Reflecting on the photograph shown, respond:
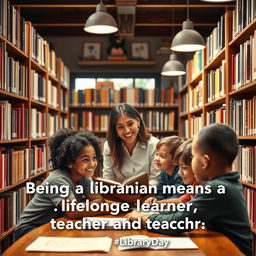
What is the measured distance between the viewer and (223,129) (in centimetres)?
142

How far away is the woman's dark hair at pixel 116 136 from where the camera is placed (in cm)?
272

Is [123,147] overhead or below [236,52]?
below

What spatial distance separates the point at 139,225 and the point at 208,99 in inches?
113

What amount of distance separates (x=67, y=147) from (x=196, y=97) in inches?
127

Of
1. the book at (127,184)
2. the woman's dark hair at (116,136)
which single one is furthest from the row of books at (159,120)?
the book at (127,184)

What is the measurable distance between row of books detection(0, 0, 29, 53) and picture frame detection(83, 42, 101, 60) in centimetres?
310

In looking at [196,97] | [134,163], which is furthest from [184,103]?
[134,163]

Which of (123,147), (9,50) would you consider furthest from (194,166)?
(9,50)

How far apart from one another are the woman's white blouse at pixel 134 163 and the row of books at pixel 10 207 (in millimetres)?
879

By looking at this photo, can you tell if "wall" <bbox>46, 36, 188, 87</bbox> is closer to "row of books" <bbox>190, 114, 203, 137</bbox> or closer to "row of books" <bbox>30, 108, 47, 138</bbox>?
"row of books" <bbox>190, 114, 203, 137</bbox>

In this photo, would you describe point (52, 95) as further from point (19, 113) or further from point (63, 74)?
point (19, 113)

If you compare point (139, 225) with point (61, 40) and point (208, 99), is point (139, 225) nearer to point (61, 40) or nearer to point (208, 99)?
point (208, 99)

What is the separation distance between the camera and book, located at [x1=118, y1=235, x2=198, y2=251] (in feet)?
4.26

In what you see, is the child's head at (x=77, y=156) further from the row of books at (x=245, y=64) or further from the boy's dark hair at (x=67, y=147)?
the row of books at (x=245, y=64)
